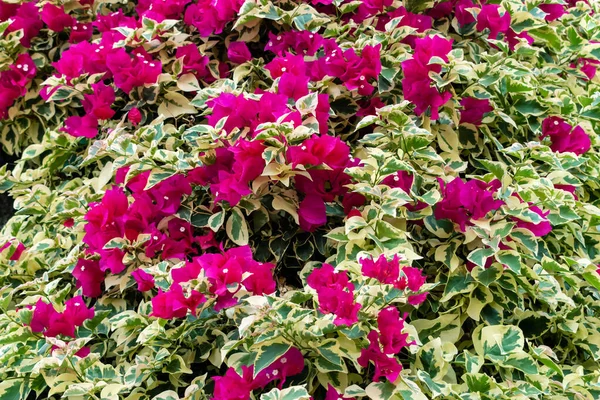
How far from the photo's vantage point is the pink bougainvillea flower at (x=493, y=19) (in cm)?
222

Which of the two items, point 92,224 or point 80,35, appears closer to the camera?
point 92,224

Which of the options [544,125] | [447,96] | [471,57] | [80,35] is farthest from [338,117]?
[80,35]

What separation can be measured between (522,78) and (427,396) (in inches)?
42.7

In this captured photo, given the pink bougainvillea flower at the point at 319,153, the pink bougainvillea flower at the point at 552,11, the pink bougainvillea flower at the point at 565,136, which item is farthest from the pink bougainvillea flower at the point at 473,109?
the pink bougainvillea flower at the point at 552,11

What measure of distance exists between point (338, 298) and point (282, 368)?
9.1 inches

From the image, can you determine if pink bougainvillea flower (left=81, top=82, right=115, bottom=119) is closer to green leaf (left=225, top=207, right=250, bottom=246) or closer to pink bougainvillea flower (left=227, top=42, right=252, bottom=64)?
pink bougainvillea flower (left=227, top=42, right=252, bottom=64)

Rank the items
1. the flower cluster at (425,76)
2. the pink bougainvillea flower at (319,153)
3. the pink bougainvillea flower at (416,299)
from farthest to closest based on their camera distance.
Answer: the flower cluster at (425,76)
the pink bougainvillea flower at (319,153)
the pink bougainvillea flower at (416,299)

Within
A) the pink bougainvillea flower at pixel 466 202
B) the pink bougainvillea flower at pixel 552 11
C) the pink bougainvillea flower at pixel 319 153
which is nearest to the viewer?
the pink bougainvillea flower at pixel 319 153

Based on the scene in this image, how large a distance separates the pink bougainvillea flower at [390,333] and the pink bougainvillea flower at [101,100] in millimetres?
1164

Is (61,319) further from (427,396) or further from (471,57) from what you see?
(471,57)

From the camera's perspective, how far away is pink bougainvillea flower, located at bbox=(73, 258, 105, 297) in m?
1.93

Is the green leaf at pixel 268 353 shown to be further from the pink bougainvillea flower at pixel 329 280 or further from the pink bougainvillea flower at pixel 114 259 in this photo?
the pink bougainvillea flower at pixel 114 259

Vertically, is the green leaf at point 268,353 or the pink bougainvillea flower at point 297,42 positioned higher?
the pink bougainvillea flower at point 297,42

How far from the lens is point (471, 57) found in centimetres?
230
